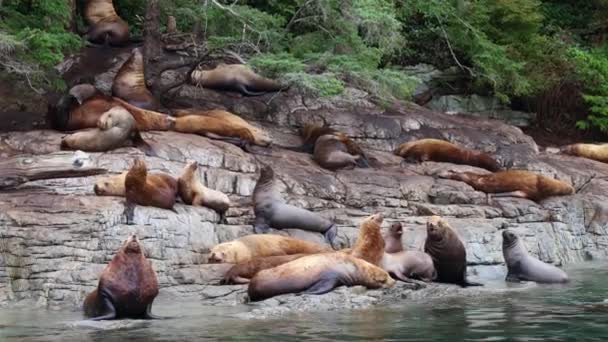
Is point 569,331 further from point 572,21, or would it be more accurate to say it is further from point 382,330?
point 572,21

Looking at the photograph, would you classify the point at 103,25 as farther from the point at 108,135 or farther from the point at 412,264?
the point at 412,264

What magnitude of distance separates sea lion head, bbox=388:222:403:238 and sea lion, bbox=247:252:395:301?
1419 millimetres

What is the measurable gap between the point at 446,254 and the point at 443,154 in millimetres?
5578

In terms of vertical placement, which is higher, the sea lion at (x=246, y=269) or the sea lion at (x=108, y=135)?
the sea lion at (x=108, y=135)

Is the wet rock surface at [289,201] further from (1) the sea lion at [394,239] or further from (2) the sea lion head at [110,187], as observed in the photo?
(1) the sea lion at [394,239]

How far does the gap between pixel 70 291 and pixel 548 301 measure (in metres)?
5.56

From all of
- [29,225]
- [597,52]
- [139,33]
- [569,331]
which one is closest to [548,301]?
[569,331]

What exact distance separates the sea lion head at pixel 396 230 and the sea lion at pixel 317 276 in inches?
55.9

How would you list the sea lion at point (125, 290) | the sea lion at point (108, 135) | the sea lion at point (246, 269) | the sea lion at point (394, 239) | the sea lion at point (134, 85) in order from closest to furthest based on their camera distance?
the sea lion at point (125, 290) → the sea lion at point (246, 269) → the sea lion at point (394, 239) → the sea lion at point (108, 135) → the sea lion at point (134, 85)

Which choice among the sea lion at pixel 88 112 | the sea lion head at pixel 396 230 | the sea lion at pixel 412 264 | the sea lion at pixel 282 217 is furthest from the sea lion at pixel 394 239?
the sea lion at pixel 88 112

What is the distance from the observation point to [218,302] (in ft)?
35.2

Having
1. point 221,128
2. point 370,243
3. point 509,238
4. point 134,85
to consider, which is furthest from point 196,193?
point 134,85

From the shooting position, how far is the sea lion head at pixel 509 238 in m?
13.8

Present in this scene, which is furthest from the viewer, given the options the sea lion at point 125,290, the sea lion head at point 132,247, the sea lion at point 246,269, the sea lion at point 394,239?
the sea lion at point 394,239
